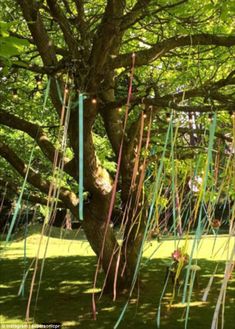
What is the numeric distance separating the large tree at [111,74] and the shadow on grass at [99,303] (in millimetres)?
724

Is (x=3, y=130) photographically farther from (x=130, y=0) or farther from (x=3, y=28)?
(x=3, y=28)

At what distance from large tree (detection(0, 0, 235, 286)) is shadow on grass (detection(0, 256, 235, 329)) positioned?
0.72m

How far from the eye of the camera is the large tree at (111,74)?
18.4ft

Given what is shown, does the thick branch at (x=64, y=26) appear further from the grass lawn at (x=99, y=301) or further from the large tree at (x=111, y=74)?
the grass lawn at (x=99, y=301)

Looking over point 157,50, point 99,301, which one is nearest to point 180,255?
point 157,50

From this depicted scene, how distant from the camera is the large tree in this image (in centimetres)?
560

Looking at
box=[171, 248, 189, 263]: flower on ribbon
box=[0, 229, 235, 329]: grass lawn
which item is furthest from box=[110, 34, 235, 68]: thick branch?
box=[171, 248, 189, 263]: flower on ribbon

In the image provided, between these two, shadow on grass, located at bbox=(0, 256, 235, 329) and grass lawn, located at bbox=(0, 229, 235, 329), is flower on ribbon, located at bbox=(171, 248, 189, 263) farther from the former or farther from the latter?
shadow on grass, located at bbox=(0, 256, 235, 329)

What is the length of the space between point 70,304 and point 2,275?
360 cm

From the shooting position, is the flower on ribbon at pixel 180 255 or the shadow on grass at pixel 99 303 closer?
the flower on ribbon at pixel 180 255

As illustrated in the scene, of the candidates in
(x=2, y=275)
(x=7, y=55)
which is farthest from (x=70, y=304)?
(x=7, y=55)

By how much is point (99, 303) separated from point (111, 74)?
11.6 feet

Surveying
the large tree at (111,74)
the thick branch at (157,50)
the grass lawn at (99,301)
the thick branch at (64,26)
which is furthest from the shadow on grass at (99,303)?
the thick branch at (64,26)

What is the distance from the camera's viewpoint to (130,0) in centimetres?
748
